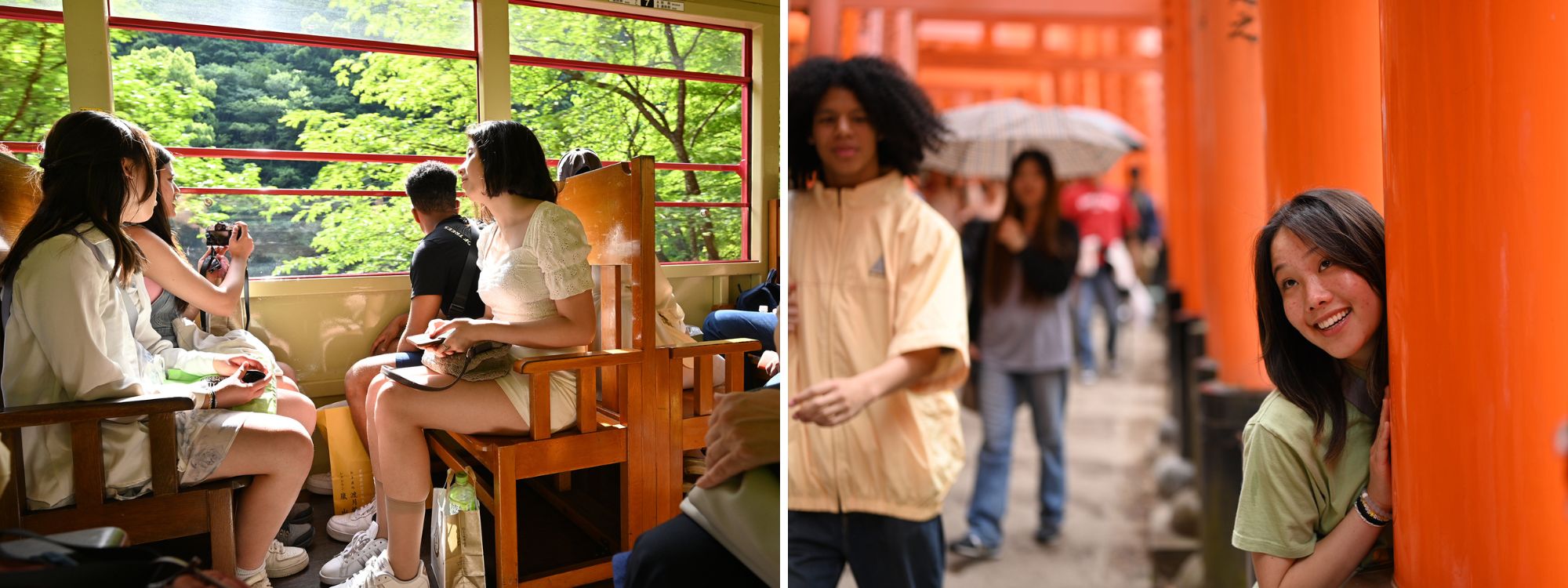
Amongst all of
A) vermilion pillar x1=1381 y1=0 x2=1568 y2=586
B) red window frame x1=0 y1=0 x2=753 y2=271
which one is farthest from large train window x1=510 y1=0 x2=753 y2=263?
vermilion pillar x1=1381 y1=0 x2=1568 y2=586

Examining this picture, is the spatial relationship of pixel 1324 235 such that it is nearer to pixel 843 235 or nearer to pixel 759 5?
pixel 843 235

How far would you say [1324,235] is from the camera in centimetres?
87

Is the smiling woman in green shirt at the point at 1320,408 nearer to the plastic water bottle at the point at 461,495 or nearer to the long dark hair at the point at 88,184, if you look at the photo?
the plastic water bottle at the point at 461,495

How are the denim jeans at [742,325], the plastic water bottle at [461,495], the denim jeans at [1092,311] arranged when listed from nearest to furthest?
the denim jeans at [1092,311]
the plastic water bottle at [461,495]
the denim jeans at [742,325]

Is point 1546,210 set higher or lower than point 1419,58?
lower

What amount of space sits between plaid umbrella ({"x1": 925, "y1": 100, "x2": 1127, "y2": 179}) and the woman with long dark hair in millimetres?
19

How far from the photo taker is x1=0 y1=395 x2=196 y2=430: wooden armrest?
91 cm

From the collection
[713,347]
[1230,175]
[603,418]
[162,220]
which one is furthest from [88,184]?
[1230,175]

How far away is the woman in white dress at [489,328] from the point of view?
3.53 feet

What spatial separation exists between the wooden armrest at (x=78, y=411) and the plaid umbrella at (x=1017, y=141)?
0.87m

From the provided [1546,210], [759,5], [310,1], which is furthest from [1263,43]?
[310,1]

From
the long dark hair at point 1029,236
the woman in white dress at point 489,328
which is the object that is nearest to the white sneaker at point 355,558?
the woman in white dress at point 489,328

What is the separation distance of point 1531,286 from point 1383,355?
0.15m

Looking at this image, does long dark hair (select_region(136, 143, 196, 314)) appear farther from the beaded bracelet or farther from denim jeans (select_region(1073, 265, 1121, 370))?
the beaded bracelet
